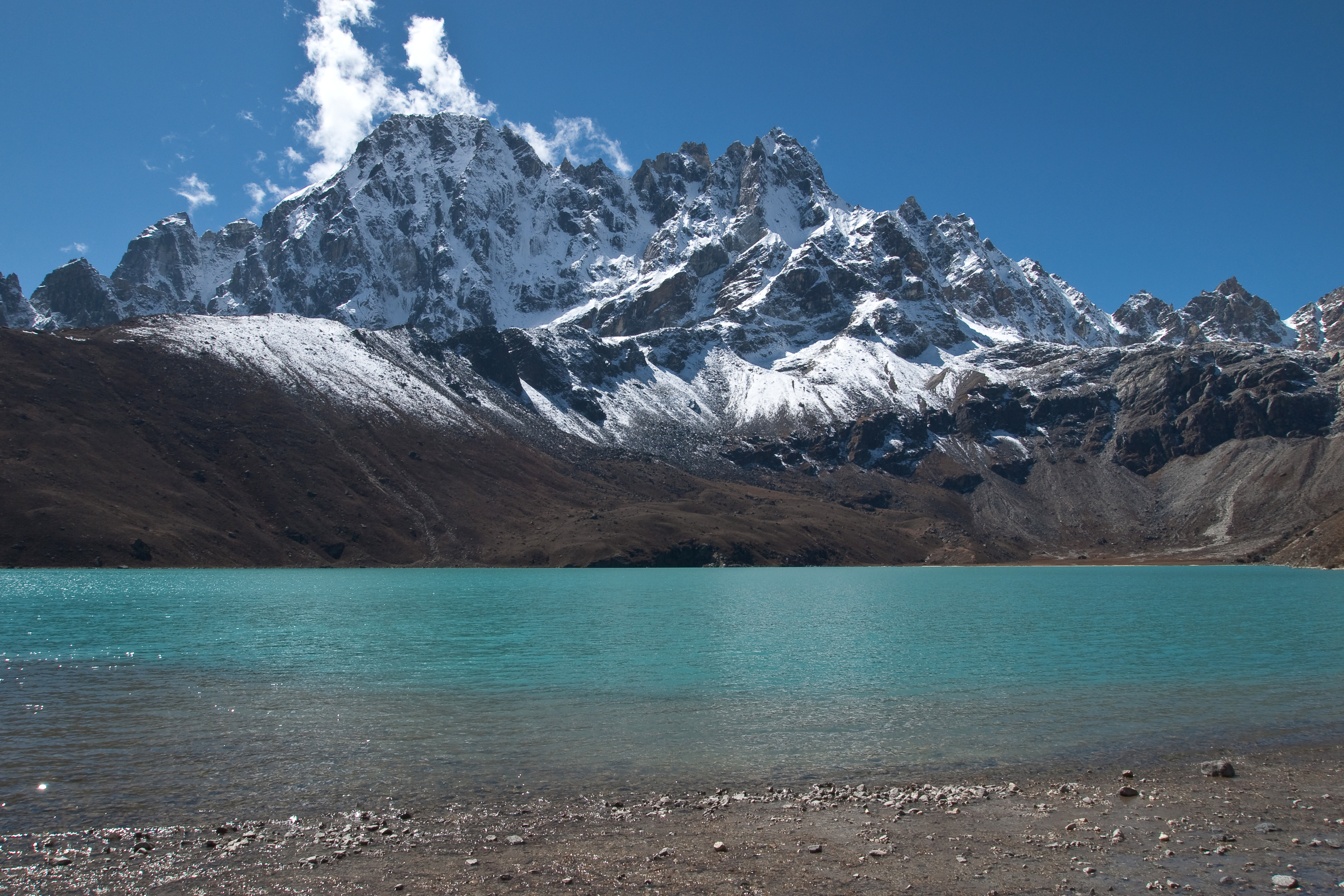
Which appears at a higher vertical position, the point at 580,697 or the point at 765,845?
the point at 765,845

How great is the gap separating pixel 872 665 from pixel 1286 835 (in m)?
31.6

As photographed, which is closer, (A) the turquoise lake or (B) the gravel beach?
(B) the gravel beach

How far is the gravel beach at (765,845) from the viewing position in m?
18.5

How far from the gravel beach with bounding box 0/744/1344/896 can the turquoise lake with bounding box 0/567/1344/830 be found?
6.84ft

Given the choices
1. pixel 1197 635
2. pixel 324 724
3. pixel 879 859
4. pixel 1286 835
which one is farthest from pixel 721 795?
pixel 1197 635

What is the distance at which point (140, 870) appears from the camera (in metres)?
19.2

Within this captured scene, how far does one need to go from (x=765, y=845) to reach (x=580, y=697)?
21.4m

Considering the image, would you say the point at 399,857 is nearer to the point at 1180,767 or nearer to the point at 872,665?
the point at 1180,767

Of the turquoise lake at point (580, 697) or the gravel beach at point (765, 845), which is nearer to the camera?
the gravel beach at point (765, 845)

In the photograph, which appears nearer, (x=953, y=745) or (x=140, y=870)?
(x=140, y=870)

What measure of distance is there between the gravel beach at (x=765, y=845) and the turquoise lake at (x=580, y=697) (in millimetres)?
2085

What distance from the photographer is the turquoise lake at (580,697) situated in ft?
89.9

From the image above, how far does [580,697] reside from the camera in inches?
1624

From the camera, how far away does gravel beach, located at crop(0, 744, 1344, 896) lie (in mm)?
18531
